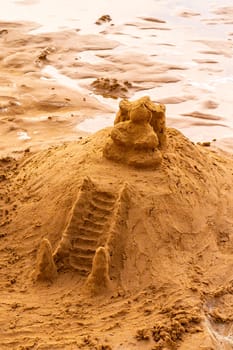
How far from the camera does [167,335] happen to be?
259 cm

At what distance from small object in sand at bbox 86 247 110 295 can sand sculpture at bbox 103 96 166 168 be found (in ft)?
2.23

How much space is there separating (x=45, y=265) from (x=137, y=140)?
91 cm

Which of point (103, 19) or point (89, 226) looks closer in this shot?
point (89, 226)

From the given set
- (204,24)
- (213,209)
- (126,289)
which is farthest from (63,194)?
(204,24)

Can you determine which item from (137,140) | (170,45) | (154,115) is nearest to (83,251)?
(137,140)

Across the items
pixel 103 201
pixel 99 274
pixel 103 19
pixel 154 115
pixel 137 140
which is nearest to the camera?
pixel 99 274

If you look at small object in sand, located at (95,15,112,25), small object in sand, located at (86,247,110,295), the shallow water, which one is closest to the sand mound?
small object in sand, located at (86,247,110,295)

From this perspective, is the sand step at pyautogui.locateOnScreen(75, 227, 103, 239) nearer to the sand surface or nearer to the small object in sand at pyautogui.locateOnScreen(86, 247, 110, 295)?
the sand surface

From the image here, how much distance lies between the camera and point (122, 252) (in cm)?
293

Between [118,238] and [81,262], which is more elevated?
[118,238]

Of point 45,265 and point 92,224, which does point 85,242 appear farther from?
point 45,265

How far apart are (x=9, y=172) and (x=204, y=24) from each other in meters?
6.20

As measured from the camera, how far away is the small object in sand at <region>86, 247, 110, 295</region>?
2717 millimetres

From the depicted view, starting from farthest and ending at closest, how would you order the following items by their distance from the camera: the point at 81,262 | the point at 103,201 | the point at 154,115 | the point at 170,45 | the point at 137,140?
the point at 170,45 → the point at 154,115 → the point at 137,140 → the point at 103,201 → the point at 81,262
